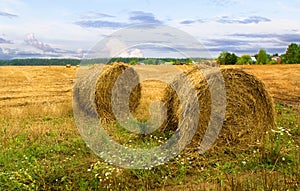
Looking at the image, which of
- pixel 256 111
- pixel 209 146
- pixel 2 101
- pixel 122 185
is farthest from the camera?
pixel 2 101

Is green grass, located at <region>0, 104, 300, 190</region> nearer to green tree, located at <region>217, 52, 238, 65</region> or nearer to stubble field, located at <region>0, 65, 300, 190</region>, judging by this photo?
stubble field, located at <region>0, 65, 300, 190</region>

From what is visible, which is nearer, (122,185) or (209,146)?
(122,185)

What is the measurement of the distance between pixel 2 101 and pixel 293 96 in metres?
11.4

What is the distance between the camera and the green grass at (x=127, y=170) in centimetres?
532

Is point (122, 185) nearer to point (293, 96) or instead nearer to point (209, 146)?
point (209, 146)

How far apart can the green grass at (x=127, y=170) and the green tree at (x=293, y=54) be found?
40992 millimetres

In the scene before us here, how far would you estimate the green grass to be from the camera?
532 centimetres

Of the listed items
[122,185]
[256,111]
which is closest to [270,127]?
[256,111]

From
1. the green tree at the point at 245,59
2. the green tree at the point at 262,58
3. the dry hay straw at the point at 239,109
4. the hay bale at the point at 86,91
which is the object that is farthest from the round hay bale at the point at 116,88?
the green tree at the point at 262,58

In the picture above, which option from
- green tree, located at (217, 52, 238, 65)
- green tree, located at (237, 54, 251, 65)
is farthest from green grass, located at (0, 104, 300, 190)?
green tree, located at (237, 54, 251, 65)

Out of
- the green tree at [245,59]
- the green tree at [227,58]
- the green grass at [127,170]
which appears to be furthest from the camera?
the green tree at [245,59]

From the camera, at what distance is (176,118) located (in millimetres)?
8305

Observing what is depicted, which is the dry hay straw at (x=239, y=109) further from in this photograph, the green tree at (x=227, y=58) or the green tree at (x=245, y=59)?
the green tree at (x=245, y=59)

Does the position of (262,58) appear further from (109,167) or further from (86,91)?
(109,167)
